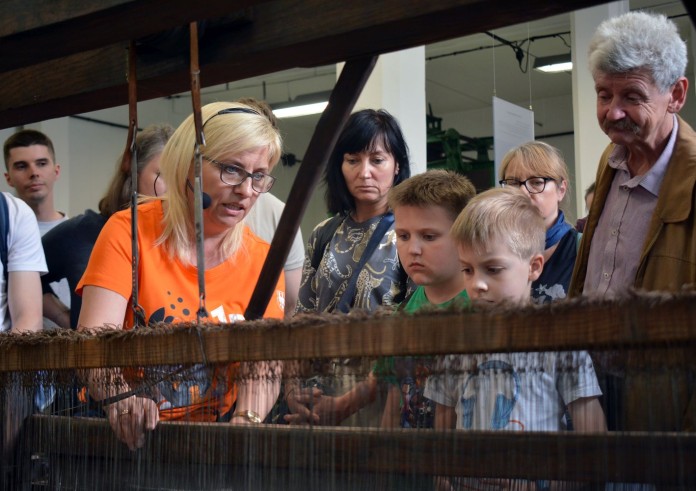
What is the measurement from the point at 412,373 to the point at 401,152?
1.60 m

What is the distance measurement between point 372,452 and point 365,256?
1328mm

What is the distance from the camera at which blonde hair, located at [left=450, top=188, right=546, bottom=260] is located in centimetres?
179

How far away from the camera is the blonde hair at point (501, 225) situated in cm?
179

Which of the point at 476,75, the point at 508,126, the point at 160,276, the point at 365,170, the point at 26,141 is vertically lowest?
the point at 160,276

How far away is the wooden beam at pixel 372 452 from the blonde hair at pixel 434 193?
0.92 m

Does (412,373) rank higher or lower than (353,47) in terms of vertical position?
lower

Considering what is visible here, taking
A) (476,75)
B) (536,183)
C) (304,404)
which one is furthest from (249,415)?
(476,75)

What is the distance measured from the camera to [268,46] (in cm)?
141

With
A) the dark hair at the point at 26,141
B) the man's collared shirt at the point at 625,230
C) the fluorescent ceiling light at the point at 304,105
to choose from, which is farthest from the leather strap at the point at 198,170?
the fluorescent ceiling light at the point at 304,105

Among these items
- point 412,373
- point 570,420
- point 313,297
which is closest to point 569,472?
point 570,420

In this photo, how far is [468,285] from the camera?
180 cm

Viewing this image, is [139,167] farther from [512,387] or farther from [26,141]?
[512,387]

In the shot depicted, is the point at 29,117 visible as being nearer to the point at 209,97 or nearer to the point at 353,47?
the point at 353,47

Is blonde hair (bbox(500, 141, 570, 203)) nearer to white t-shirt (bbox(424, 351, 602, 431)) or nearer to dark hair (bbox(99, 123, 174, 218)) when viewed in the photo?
dark hair (bbox(99, 123, 174, 218))
